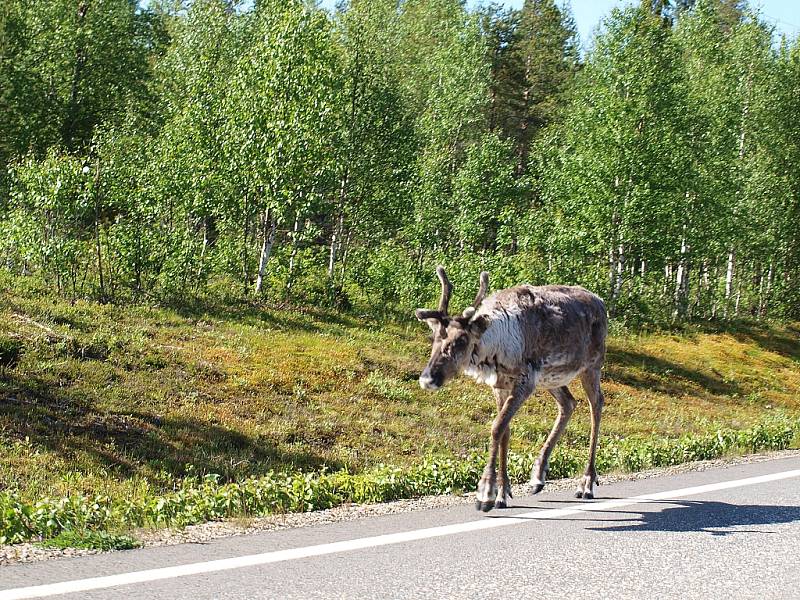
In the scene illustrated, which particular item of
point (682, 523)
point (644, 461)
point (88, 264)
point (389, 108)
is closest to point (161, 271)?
point (88, 264)

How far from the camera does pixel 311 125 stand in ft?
77.6

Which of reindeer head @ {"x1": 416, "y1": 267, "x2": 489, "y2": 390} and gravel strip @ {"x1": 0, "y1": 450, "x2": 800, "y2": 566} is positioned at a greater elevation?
reindeer head @ {"x1": 416, "y1": 267, "x2": 489, "y2": 390}

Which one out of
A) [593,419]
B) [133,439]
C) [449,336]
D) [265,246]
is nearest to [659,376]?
[265,246]

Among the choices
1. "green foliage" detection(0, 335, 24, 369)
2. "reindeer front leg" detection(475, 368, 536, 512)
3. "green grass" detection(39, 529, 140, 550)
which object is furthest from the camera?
"green foliage" detection(0, 335, 24, 369)

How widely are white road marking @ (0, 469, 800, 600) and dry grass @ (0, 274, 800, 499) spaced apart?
17.5 ft

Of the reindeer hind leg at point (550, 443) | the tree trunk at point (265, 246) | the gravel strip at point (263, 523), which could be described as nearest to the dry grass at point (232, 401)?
the tree trunk at point (265, 246)

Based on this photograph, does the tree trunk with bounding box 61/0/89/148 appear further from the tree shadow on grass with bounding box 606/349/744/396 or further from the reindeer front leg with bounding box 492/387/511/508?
the reindeer front leg with bounding box 492/387/511/508

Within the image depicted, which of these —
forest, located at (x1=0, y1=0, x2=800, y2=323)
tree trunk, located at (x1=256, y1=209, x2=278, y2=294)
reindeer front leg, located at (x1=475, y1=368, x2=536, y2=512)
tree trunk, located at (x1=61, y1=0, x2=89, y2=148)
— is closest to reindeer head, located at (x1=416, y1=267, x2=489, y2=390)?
reindeer front leg, located at (x1=475, y1=368, x2=536, y2=512)

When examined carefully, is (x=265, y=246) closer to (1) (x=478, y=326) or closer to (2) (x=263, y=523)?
(1) (x=478, y=326)

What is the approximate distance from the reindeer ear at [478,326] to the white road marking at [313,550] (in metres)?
1.39

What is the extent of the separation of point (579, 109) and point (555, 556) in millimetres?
30317

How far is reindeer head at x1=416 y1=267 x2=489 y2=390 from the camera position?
6363 mm

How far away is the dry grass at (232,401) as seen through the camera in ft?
42.9

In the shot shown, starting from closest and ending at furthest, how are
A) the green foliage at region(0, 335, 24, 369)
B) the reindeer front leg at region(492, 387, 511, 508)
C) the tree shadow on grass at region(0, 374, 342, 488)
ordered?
the reindeer front leg at region(492, 387, 511, 508) → the tree shadow on grass at region(0, 374, 342, 488) → the green foliage at region(0, 335, 24, 369)
